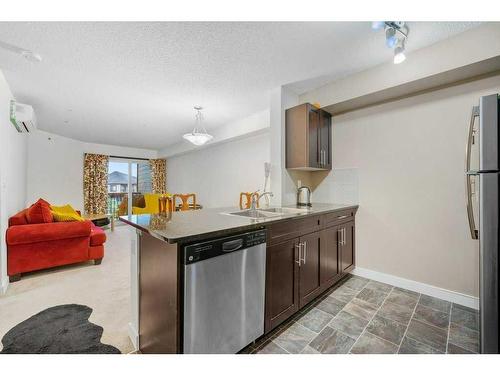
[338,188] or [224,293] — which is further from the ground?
[338,188]

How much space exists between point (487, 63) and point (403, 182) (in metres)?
1.18

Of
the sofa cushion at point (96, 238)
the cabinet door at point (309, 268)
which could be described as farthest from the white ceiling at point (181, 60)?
the sofa cushion at point (96, 238)

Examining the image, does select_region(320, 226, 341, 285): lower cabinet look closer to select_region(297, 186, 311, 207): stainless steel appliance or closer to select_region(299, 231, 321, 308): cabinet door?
select_region(299, 231, 321, 308): cabinet door

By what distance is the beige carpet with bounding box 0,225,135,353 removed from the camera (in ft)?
5.78

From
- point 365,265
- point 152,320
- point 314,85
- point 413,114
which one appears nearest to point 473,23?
point 413,114

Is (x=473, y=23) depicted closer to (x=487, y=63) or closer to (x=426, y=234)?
(x=487, y=63)

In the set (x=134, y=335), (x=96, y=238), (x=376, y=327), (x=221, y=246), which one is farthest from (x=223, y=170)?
(x=376, y=327)

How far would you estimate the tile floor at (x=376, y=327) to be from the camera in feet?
4.91

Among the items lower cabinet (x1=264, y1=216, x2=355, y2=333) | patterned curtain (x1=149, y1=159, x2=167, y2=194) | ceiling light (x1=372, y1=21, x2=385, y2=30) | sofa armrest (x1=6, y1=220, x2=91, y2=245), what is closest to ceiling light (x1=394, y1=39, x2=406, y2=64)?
ceiling light (x1=372, y1=21, x2=385, y2=30)

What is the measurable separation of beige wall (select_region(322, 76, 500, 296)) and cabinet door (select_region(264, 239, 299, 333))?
141 cm

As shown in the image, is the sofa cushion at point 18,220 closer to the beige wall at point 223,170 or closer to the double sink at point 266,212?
the double sink at point 266,212

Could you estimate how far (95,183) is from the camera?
5992mm

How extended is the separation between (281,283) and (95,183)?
633 centimetres

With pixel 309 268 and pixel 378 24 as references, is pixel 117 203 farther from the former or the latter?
pixel 378 24
